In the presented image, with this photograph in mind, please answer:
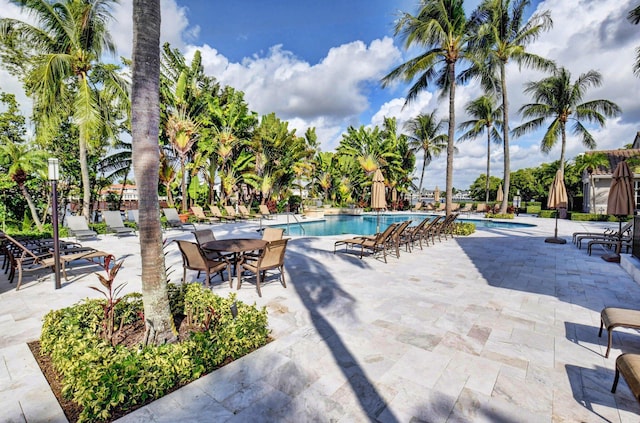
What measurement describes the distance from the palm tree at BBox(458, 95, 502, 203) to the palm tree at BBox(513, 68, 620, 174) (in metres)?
3.75

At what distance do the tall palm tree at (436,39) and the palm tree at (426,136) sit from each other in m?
17.4

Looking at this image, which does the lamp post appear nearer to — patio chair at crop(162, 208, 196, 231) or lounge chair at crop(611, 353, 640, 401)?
lounge chair at crop(611, 353, 640, 401)

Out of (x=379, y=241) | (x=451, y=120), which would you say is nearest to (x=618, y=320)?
(x=379, y=241)

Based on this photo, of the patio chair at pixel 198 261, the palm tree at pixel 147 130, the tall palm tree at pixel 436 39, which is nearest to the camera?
the palm tree at pixel 147 130

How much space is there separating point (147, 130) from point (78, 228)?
966 cm

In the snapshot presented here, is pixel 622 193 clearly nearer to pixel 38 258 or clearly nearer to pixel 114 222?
pixel 38 258

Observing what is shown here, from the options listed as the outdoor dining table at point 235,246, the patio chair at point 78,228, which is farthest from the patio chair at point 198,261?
the patio chair at point 78,228

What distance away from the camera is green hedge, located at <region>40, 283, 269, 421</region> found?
7.34 ft

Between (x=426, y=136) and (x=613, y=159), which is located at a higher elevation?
(x=426, y=136)

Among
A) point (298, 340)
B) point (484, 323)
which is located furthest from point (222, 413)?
point (484, 323)

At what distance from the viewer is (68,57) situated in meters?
9.87

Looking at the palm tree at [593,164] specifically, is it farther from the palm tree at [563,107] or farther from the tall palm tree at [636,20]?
the tall palm tree at [636,20]

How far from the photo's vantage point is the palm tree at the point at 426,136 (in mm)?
29812

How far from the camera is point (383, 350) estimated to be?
3193 millimetres
